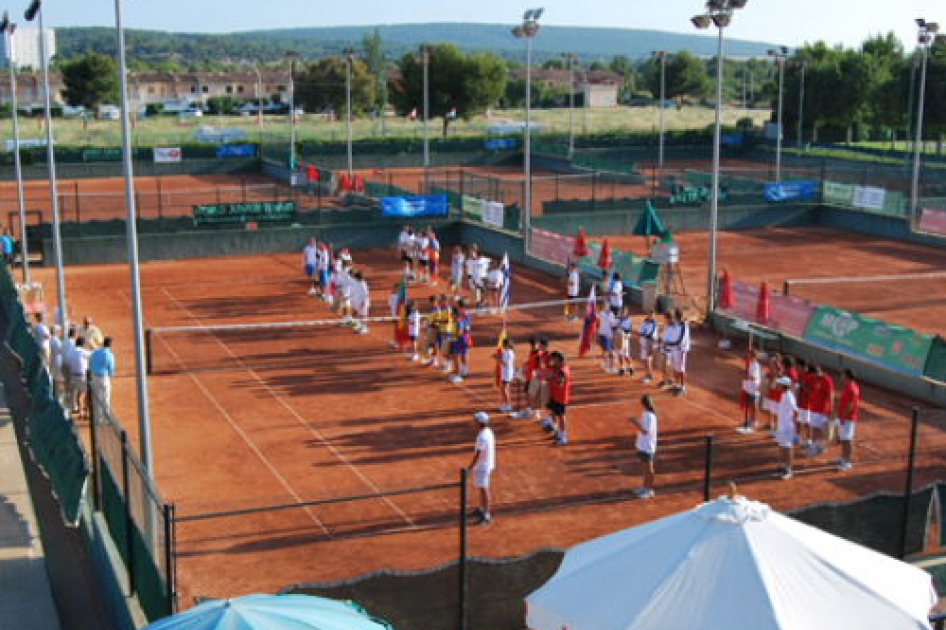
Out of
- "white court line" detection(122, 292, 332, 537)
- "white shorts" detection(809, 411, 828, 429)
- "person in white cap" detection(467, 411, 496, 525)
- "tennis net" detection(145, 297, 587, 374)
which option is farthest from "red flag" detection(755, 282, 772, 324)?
"person in white cap" detection(467, 411, 496, 525)

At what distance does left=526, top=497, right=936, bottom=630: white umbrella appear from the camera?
8047mm

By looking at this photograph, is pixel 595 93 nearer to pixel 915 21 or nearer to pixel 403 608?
pixel 915 21

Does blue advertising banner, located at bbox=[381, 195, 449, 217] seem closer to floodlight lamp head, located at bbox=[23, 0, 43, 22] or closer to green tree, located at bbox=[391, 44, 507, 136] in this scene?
floodlight lamp head, located at bbox=[23, 0, 43, 22]

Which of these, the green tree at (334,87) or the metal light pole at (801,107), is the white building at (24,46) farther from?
the metal light pole at (801,107)

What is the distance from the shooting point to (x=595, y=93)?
184m

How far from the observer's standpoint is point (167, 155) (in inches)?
2699

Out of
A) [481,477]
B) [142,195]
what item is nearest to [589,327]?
[481,477]

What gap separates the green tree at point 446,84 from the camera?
8638cm

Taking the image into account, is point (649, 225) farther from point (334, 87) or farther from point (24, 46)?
point (334, 87)

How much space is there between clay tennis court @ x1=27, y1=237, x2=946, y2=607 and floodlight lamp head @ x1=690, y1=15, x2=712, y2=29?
8304mm

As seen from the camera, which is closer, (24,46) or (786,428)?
(786,428)

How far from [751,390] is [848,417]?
2467 mm

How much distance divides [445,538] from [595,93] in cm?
17308

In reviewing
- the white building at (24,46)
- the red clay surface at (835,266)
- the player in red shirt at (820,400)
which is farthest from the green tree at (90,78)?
the player in red shirt at (820,400)
